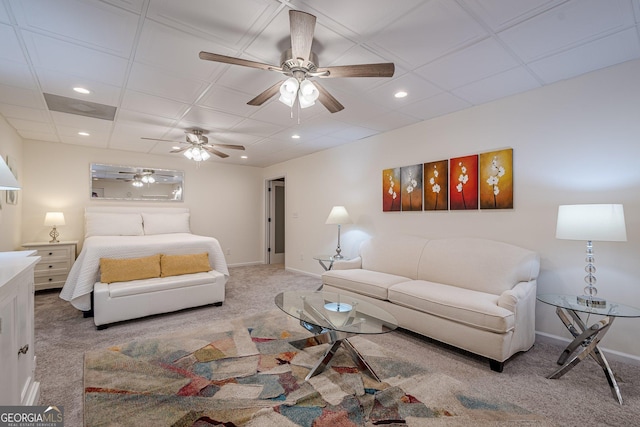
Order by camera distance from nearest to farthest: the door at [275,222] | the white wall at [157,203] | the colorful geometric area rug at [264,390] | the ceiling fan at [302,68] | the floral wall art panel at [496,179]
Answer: the colorful geometric area rug at [264,390], the ceiling fan at [302,68], the floral wall art panel at [496,179], the white wall at [157,203], the door at [275,222]

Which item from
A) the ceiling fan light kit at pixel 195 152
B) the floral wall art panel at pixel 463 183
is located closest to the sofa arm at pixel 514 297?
the floral wall art panel at pixel 463 183

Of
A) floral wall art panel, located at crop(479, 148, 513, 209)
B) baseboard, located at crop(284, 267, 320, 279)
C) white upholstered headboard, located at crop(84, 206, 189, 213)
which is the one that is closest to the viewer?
floral wall art panel, located at crop(479, 148, 513, 209)

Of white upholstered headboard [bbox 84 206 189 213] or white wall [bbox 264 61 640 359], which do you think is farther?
white upholstered headboard [bbox 84 206 189 213]

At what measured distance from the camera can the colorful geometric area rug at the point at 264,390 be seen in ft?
5.38

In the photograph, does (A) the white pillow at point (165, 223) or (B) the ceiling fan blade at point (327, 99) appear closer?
(B) the ceiling fan blade at point (327, 99)

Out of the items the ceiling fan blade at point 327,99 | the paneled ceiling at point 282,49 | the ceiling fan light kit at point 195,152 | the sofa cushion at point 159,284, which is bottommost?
the sofa cushion at point 159,284

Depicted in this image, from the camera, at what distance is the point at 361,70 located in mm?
1938

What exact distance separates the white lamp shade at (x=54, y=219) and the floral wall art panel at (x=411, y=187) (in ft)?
17.6

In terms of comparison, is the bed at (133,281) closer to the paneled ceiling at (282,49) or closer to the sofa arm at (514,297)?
the paneled ceiling at (282,49)

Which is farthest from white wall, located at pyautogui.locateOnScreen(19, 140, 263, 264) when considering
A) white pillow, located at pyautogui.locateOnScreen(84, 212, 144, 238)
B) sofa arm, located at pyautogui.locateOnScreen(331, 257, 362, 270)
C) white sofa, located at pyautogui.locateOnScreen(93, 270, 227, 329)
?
sofa arm, located at pyautogui.locateOnScreen(331, 257, 362, 270)

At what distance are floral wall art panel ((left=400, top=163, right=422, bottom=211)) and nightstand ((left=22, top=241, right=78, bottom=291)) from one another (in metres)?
5.22

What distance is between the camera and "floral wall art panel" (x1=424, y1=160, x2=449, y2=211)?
347cm

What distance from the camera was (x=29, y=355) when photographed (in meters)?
1.62

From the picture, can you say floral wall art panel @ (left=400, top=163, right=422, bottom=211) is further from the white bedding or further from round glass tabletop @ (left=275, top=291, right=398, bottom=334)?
the white bedding
